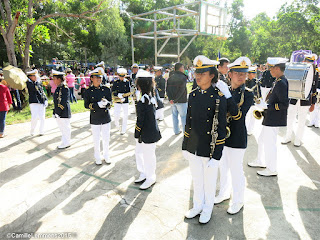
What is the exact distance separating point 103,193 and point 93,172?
0.97 m

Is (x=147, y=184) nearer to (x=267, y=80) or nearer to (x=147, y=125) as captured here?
(x=147, y=125)

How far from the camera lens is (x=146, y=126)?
13.5 feet

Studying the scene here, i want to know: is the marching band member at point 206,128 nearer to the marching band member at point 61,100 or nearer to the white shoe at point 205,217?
the white shoe at point 205,217

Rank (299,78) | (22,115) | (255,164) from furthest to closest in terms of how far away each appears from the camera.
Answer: (22,115), (255,164), (299,78)

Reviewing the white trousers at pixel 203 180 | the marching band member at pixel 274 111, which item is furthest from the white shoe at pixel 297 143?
the white trousers at pixel 203 180

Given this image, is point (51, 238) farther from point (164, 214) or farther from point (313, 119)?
point (313, 119)

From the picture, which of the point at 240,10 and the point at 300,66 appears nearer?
the point at 300,66

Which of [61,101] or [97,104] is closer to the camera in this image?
[97,104]

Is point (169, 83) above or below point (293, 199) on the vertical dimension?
above

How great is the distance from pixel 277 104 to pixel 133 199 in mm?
3180

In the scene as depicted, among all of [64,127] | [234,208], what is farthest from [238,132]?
[64,127]

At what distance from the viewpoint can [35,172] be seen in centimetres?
504

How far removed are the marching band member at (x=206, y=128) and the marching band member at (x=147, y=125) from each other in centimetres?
101

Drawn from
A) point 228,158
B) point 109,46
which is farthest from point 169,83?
point 109,46
